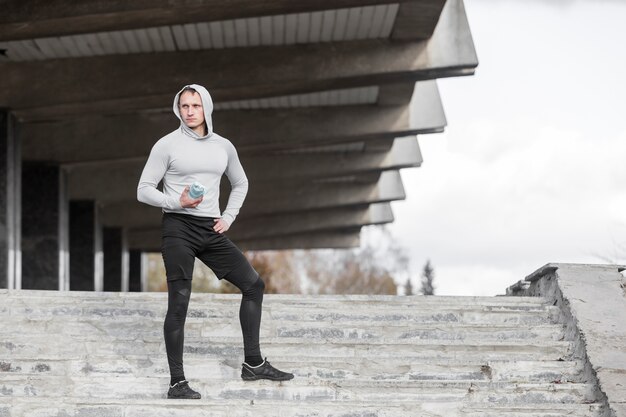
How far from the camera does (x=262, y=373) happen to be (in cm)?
702

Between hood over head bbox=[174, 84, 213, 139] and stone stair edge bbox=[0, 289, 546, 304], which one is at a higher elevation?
hood over head bbox=[174, 84, 213, 139]

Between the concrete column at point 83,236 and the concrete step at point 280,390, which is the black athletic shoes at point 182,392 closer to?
the concrete step at point 280,390

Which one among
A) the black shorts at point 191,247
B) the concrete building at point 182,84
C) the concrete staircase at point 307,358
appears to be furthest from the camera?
the concrete building at point 182,84

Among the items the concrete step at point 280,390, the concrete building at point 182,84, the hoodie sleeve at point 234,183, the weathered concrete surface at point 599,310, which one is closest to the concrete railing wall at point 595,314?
the weathered concrete surface at point 599,310

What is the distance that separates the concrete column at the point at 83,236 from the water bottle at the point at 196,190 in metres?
20.3

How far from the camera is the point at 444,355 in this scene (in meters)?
7.82

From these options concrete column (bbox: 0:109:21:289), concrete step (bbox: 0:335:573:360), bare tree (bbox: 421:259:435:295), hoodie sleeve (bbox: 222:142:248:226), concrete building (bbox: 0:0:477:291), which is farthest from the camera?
bare tree (bbox: 421:259:435:295)

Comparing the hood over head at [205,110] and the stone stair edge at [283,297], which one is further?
the stone stair edge at [283,297]

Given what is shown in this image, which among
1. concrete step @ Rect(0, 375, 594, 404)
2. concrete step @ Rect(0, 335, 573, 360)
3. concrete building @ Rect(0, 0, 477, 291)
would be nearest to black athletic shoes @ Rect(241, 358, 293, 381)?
concrete step @ Rect(0, 375, 594, 404)

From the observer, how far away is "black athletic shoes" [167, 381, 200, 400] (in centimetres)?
676

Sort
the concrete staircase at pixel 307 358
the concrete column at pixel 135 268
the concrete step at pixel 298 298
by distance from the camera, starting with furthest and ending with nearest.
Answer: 1. the concrete column at pixel 135 268
2. the concrete step at pixel 298 298
3. the concrete staircase at pixel 307 358

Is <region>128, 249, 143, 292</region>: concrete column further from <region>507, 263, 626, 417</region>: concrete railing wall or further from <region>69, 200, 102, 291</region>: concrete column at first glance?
<region>507, 263, 626, 417</region>: concrete railing wall

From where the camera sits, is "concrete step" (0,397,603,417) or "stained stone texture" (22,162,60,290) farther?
"stained stone texture" (22,162,60,290)

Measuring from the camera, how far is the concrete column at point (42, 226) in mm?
21422
